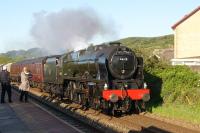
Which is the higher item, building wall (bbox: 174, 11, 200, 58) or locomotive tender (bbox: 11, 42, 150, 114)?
building wall (bbox: 174, 11, 200, 58)

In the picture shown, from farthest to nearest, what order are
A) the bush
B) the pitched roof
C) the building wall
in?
1. the building wall
2. the pitched roof
3. the bush

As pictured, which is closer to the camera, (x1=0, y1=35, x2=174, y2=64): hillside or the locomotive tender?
the locomotive tender

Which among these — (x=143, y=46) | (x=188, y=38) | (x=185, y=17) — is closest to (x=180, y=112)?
(x=143, y=46)

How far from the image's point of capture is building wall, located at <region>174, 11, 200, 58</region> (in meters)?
48.9

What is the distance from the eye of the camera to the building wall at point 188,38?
48.9m

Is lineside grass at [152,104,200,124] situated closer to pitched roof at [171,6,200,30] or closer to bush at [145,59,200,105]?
bush at [145,59,200,105]

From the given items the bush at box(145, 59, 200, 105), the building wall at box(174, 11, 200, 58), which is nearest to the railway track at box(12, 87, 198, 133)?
the bush at box(145, 59, 200, 105)

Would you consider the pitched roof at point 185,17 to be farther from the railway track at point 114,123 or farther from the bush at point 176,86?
the railway track at point 114,123

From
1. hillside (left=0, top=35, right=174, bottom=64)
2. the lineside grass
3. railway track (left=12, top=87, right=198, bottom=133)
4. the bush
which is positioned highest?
hillside (left=0, top=35, right=174, bottom=64)

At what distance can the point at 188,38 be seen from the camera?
1966 inches

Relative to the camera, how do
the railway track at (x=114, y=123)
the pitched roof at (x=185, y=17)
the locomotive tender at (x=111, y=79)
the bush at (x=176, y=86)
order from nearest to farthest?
the railway track at (x=114, y=123), the locomotive tender at (x=111, y=79), the bush at (x=176, y=86), the pitched roof at (x=185, y=17)

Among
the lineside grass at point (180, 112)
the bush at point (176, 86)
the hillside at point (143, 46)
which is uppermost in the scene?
the hillside at point (143, 46)

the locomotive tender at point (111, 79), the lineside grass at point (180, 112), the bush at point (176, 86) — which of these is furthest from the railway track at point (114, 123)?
the bush at point (176, 86)

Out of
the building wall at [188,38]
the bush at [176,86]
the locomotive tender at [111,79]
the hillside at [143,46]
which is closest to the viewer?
the locomotive tender at [111,79]
